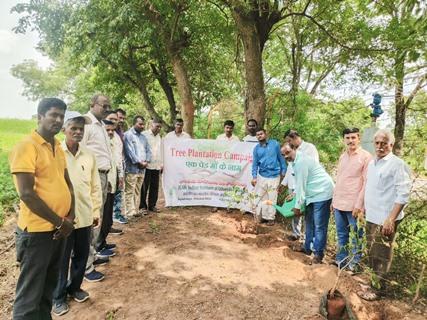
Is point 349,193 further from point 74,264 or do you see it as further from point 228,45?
point 228,45

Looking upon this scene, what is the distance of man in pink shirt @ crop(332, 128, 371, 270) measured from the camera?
412 centimetres

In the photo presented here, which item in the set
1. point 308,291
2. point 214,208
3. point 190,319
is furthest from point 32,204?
point 214,208

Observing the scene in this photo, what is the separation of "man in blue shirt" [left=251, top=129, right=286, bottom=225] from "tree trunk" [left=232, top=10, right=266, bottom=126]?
1.36 meters

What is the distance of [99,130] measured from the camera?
4.05 m

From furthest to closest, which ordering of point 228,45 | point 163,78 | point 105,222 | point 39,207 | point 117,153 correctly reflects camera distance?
point 163,78 < point 228,45 < point 117,153 < point 105,222 < point 39,207

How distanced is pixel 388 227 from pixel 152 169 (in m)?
4.30

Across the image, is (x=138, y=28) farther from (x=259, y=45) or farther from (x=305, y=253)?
(x=305, y=253)

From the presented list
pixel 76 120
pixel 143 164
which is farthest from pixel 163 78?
pixel 76 120

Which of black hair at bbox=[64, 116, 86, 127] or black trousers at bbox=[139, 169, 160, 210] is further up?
black hair at bbox=[64, 116, 86, 127]

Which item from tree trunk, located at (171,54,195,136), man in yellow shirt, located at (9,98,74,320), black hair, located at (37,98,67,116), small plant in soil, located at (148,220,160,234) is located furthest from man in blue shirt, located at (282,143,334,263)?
tree trunk, located at (171,54,195,136)

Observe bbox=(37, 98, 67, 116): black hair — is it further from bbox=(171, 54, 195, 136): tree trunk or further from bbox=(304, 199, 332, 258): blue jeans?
bbox=(171, 54, 195, 136): tree trunk

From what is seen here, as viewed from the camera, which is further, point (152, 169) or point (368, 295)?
point (152, 169)

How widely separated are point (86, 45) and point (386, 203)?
1065cm

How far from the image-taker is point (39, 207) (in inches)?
93.1
